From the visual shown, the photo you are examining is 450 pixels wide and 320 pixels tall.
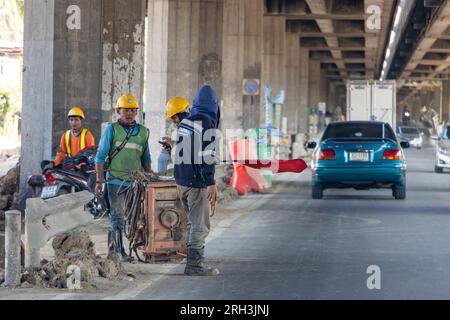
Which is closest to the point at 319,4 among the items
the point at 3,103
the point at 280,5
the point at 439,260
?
the point at 280,5

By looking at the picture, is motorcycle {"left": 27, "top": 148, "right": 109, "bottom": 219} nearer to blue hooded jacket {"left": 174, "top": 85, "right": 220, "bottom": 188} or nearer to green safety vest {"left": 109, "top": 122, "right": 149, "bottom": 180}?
green safety vest {"left": 109, "top": 122, "right": 149, "bottom": 180}

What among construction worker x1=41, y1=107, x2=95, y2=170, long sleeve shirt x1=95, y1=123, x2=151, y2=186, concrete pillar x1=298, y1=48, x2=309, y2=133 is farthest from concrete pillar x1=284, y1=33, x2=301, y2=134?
long sleeve shirt x1=95, y1=123, x2=151, y2=186

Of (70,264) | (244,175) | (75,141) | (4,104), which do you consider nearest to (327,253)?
(70,264)

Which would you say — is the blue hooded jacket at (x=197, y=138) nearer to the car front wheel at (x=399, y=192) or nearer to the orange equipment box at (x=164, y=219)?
the orange equipment box at (x=164, y=219)

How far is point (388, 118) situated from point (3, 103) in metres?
21.0

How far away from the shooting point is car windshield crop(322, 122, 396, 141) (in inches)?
982

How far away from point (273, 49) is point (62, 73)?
1500 inches

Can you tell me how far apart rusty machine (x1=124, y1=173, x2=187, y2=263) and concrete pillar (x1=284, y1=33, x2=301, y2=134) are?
56458mm

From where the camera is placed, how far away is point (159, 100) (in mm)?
35594

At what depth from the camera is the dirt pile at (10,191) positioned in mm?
20094

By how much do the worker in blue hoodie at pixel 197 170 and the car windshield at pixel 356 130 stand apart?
1311 cm

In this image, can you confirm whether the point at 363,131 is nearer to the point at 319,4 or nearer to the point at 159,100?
the point at 159,100

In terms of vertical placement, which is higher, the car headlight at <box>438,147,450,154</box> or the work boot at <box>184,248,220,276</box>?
the car headlight at <box>438,147,450,154</box>

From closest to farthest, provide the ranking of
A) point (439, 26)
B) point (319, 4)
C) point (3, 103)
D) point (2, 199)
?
1. point (2, 199)
2. point (319, 4)
3. point (439, 26)
4. point (3, 103)
